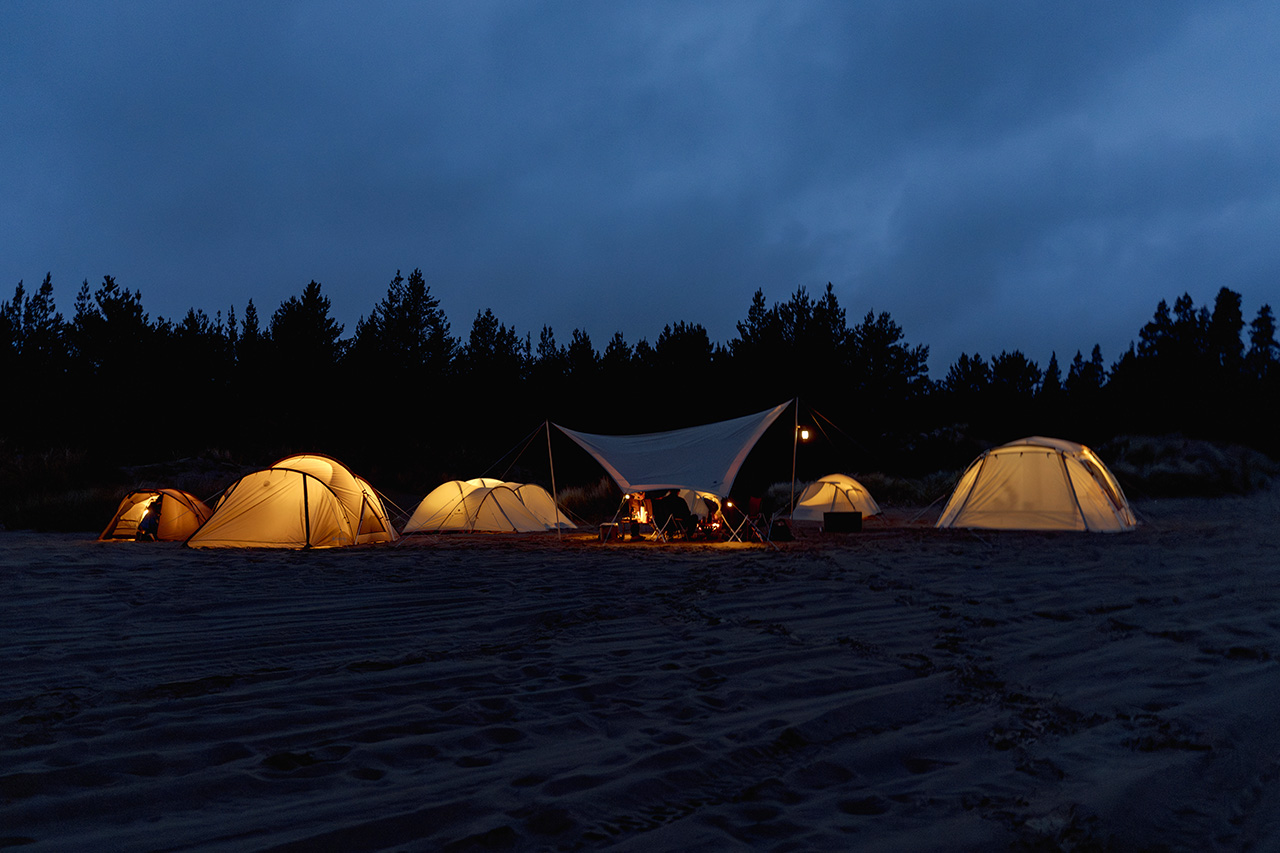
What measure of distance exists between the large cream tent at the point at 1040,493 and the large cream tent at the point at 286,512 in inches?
366

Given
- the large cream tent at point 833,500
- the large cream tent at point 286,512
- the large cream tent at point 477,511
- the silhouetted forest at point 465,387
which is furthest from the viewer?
the silhouetted forest at point 465,387

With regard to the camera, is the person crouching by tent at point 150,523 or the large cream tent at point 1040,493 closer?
the person crouching by tent at point 150,523

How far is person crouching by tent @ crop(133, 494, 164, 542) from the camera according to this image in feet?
32.8

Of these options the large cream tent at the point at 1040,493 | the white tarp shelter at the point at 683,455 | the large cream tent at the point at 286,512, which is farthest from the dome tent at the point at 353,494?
the large cream tent at the point at 1040,493

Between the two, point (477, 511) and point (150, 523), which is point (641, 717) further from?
point (477, 511)

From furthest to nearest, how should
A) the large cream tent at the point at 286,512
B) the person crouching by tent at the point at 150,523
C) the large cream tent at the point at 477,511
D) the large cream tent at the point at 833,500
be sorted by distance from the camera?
the large cream tent at the point at 833,500
the large cream tent at the point at 477,511
the person crouching by tent at the point at 150,523
the large cream tent at the point at 286,512

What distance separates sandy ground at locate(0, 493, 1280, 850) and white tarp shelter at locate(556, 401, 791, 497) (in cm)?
439

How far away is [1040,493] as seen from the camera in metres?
11.3

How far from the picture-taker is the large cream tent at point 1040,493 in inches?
431

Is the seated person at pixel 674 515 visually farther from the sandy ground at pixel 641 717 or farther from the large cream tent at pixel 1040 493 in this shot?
Answer: the sandy ground at pixel 641 717

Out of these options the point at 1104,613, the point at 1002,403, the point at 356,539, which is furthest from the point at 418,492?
the point at 1002,403

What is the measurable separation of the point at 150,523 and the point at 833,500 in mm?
12323

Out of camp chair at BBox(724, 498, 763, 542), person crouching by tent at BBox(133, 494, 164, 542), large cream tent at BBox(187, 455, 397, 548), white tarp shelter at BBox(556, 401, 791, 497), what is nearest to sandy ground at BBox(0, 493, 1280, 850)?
large cream tent at BBox(187, 455, 397, 548)

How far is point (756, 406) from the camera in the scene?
24984 millimetres
